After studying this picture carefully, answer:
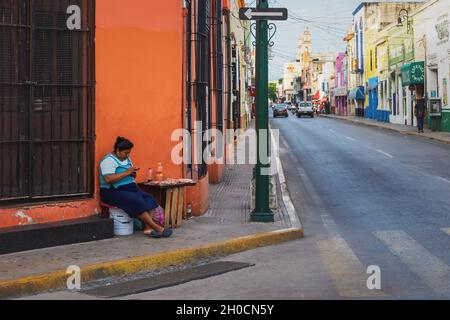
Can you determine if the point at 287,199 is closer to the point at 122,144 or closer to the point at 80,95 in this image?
the point at 122,144

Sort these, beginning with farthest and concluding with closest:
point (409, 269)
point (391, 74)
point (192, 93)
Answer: point (391, 74) < point (192, 93) < point (409, 269)

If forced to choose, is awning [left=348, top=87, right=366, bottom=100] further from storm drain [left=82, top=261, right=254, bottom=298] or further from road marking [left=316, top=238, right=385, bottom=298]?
storm drain [left=82, top=261, right=254, bottom=298]

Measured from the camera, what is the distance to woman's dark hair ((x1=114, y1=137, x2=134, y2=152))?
9117 mm

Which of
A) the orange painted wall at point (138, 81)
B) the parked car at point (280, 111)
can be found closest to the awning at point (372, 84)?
the parked car at point (280, 111)

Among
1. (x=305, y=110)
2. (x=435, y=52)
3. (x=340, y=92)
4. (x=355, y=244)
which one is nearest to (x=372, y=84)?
(x=305, y=110)

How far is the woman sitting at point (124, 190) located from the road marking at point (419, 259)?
3.17 m

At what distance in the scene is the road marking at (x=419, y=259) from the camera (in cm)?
684

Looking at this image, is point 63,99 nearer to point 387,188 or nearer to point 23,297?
point 23,297

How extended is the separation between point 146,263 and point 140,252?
42 cm

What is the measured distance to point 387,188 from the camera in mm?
14641

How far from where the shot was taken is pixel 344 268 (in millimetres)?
7578

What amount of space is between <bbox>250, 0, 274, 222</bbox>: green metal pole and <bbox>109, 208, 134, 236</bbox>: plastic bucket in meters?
2.18
